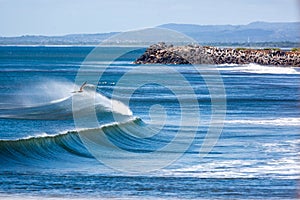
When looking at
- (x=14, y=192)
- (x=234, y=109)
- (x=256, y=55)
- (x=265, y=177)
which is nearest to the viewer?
(x=14, y=192)

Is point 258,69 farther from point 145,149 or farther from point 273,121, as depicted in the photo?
point 145,149

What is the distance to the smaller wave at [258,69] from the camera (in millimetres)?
88562

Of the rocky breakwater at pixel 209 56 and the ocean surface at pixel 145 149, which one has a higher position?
the rocky breakwater at pixel 209 56

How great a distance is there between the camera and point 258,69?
9719cm

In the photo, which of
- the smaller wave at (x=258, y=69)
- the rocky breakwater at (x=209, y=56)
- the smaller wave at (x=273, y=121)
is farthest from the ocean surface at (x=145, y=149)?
the rocky breakwater at (x=209, y=56)

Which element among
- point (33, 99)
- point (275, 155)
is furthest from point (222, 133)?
point (33, 99)

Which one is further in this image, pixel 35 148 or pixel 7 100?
pixel 7 100

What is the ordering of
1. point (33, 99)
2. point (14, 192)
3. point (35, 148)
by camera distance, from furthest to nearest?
point (33, 99) < point (35, 148) < point (14, 192)

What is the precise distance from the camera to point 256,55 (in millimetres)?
109500

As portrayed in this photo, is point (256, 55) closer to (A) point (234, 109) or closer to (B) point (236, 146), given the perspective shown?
(A) point (234, 109)

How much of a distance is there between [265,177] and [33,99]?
1074 inches

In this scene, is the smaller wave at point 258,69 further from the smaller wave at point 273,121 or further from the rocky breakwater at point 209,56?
the smaller wave at point 273,121

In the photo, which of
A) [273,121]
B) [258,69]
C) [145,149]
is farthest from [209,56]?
[145,149]

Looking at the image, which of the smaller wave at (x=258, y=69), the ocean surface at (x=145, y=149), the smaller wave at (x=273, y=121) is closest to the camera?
the ocean surface at (x=145, y=149)
